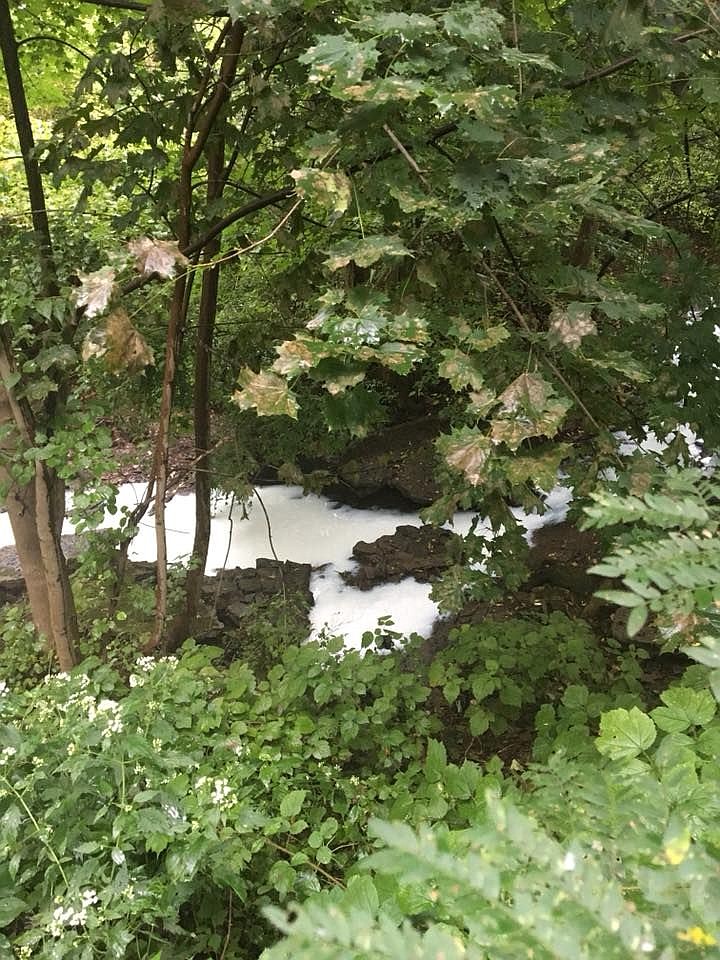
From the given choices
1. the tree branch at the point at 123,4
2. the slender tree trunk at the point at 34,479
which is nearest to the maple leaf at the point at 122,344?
the slender tree trunk at the point at 34,479

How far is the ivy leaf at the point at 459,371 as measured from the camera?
1.32 meters

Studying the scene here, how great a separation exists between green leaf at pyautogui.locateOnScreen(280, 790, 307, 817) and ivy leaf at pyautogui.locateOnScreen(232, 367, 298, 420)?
1.21m

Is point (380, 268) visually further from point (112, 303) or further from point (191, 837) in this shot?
point (191, 837)

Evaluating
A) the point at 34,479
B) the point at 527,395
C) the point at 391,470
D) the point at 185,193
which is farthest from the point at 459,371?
the point at 391,470

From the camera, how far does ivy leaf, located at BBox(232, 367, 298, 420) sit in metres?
1.21

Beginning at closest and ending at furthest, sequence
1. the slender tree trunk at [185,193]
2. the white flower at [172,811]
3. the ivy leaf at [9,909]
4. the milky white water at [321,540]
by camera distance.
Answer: the ivy leaf at [9,909], the white flower at [172,811], the slender tree trunk at [185,193], the milky white water at [321,540]

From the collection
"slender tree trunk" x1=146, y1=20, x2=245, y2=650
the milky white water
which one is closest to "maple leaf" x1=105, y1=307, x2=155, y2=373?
"slender tree trunk" x1=146, y1=20, x2=245, y2=650

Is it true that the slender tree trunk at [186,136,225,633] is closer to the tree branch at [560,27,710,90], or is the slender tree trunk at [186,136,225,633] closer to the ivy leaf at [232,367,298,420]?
the tree branch at [560,27,710,90]

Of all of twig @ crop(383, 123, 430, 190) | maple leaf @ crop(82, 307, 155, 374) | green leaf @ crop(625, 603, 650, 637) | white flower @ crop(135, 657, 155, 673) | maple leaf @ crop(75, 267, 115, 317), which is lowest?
white flower @ crop(135, 657, 155, 673)

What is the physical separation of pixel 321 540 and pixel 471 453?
17.0 feet

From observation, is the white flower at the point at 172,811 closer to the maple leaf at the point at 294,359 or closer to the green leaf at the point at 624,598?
the maple leaf at the point at 294,359

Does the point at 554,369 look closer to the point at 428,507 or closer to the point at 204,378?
the point at 428,507

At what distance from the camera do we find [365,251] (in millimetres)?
1302

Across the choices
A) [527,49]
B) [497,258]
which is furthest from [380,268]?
[527,49]
